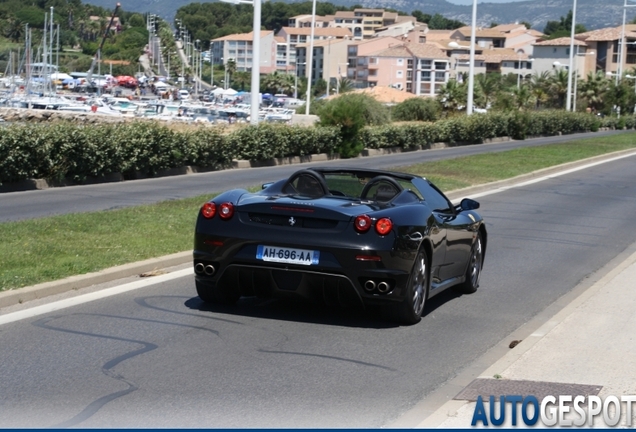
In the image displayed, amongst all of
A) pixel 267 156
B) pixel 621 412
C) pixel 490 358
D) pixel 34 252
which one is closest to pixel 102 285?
pixel 34 252

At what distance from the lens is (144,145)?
26.2 metres

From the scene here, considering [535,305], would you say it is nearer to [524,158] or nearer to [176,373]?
[176,373]

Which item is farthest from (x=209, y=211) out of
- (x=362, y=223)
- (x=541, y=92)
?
(x=541, y=92)

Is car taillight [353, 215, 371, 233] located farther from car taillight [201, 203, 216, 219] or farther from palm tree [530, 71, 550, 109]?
palm tree [530, 71, 550, 109]

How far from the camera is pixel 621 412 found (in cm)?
601

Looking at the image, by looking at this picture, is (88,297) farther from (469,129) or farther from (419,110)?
(419,110)

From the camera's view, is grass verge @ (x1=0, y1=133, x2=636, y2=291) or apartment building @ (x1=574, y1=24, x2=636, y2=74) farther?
apartment building @ (x1=574, y1=24, x2=636, y2=74)

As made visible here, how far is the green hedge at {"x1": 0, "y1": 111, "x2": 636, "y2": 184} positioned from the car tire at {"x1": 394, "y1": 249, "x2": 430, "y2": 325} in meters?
14.9

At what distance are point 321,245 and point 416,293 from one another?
3.72ft

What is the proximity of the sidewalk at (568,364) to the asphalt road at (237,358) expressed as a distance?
40cm

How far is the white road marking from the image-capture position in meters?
8.49

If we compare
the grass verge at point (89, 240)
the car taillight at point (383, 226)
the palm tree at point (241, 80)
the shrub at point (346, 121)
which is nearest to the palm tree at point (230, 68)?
the palm tree at point (241, 80)

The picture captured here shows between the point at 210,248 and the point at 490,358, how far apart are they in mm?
2693

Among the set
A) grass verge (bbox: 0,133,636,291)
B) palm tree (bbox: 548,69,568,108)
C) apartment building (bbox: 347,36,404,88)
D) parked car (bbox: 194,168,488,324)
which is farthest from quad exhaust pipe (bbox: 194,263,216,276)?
apartment building (bbox: 347,36,404,88)
